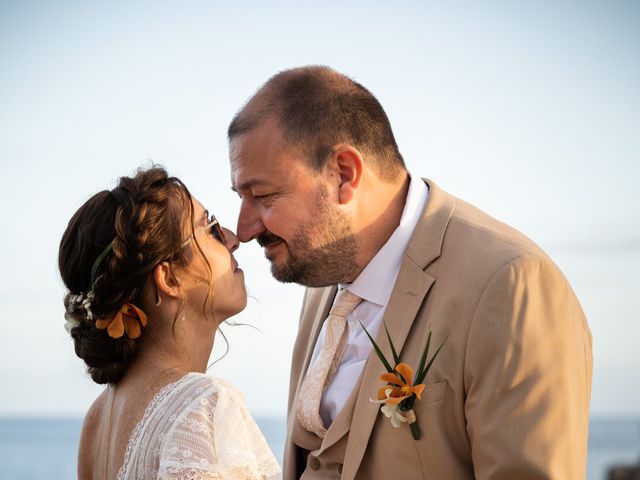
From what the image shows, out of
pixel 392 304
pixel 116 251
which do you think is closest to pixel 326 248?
pixel 392 304

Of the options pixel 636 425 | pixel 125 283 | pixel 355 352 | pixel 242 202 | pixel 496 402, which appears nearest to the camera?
pixel 496 402

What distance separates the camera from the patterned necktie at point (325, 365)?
13.1 feet

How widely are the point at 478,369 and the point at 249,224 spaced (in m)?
1.40

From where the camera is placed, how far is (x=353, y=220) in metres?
4.18

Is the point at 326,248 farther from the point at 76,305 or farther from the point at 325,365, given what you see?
the point at 76,305

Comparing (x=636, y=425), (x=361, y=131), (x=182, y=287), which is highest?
(x=361, y=131)

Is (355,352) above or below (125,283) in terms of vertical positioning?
below

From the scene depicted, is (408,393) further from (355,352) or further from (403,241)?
(403,241)

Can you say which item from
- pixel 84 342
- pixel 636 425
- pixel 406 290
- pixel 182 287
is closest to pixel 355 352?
pixel 406 290

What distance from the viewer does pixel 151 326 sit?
→ 3.81 meters

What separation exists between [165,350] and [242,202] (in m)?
0.91

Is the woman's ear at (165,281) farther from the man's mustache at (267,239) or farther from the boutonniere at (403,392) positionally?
the boutonniere at (403,392)

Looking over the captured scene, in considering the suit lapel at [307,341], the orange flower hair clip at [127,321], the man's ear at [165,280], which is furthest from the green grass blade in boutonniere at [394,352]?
the orange flower hair clip at [127,321]

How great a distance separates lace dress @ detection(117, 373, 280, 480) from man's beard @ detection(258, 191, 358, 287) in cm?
89
